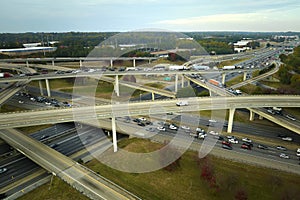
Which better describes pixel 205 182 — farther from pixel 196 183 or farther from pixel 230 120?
pixel 230 120

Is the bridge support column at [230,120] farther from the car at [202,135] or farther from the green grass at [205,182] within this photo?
the green grass at [205,182]

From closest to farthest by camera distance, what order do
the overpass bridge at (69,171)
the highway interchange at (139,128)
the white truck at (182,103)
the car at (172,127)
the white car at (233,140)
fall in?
the overpass bridge at (69,171), the highway interchange at (139,128), the white car at (233,140), the white truck at (182,103), the car at (172,127)

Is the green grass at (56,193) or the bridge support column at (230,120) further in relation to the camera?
the bridge support column at (230,120)

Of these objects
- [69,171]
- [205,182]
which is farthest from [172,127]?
[69,171]

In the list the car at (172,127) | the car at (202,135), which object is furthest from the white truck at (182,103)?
the car at (202,135)

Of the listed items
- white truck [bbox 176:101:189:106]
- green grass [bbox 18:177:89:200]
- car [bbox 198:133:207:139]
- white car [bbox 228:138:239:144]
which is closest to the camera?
green grass [bbox 18:177:89:200]

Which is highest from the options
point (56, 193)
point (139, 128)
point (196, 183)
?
point (139, 128)

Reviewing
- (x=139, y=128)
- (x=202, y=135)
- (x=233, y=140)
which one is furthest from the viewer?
(x=139, y=128)

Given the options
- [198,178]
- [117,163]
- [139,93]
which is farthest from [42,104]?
[198,178]

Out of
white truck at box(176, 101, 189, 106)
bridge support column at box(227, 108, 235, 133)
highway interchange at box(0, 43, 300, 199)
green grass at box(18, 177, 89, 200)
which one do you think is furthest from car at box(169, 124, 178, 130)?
green grass at box(18, 177, 89, 200)

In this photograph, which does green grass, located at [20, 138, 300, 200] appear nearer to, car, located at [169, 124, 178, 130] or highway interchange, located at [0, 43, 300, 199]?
highway interchange, located at [0, 43, 300, 199]

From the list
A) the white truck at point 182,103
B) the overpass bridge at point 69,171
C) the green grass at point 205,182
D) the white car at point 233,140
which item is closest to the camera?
the overpass bridge at point 69,171
